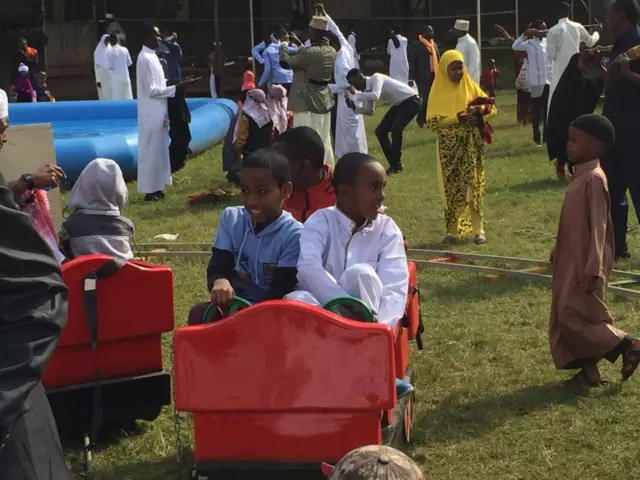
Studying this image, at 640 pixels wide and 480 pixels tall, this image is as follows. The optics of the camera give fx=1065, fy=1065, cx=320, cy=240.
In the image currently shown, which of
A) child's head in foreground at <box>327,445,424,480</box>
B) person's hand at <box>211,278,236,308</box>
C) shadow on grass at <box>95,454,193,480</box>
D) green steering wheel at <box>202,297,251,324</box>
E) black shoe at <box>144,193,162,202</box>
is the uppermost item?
child's head in foreground at <box>327,445,424,480</box>

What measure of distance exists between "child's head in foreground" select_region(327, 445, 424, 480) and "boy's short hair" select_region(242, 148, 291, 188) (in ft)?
7.84

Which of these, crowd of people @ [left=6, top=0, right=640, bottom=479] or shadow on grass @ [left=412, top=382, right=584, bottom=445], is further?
shadow on grass @ [left=412, top=382, right=584, bottom=445]

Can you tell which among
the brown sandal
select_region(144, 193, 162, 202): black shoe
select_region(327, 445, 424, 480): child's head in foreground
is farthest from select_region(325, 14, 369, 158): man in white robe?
select_region(327, 445, 424, 480): child's head in foreground

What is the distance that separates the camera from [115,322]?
4.37m

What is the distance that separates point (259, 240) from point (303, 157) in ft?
3.58

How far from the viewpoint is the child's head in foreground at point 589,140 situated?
5.21 meters

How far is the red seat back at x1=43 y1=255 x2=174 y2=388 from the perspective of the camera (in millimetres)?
4266

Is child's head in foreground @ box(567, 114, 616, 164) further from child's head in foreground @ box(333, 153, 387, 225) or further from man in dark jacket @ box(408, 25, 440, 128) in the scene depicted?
man in dark jacket @ box(408, 25, 440, 128)

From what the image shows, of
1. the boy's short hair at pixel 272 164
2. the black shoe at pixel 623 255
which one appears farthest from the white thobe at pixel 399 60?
the boy's short hair at pixel 272 164

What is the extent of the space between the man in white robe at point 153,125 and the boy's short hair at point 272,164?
7.27 meters

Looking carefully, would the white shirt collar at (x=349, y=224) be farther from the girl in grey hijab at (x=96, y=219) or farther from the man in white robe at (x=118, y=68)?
the man in white robe at (x=118, y=68)

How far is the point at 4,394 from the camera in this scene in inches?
77.2

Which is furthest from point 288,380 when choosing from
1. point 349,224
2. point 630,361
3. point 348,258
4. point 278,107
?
point 278,107

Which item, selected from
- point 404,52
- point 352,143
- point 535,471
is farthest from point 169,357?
point 404,52
